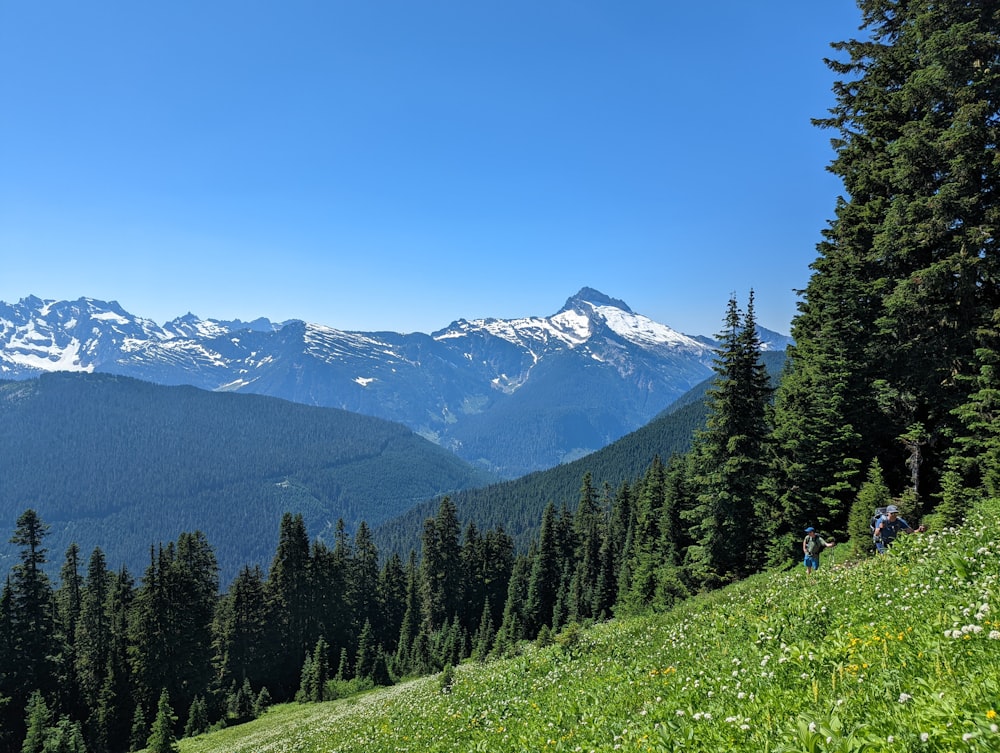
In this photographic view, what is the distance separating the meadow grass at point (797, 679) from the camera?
4645 mm

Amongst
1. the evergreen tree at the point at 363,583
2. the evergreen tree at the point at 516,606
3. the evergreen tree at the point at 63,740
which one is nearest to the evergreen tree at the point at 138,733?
the evergreen tree at the point at 63,740

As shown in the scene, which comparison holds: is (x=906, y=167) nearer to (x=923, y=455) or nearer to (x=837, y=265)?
(x=837, y=265)

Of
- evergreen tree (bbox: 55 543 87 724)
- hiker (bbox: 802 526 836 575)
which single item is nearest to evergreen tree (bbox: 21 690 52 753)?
evergreen tree (bbox: 55 543 87 724)

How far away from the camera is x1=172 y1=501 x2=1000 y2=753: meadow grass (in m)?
4.64

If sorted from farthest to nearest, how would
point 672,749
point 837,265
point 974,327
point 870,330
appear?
1. point 837,265
2. point 870,330
3. point 974,327
4. point 672,749

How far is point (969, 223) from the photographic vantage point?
21.2 meters

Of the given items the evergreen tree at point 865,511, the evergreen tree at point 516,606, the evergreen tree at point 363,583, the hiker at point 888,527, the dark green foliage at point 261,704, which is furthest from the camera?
the evergreen tree at point 363,583

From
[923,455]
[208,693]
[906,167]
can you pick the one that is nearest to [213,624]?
[208,693]

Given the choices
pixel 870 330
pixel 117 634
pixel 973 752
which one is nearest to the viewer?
pixel 973 752

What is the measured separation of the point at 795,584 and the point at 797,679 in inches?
355

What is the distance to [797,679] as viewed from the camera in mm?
6848

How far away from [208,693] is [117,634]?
11.6 m

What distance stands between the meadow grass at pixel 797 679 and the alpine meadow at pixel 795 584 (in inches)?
1.8

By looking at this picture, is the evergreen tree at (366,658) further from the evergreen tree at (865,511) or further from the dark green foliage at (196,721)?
the evergreen tree at (865,511)
